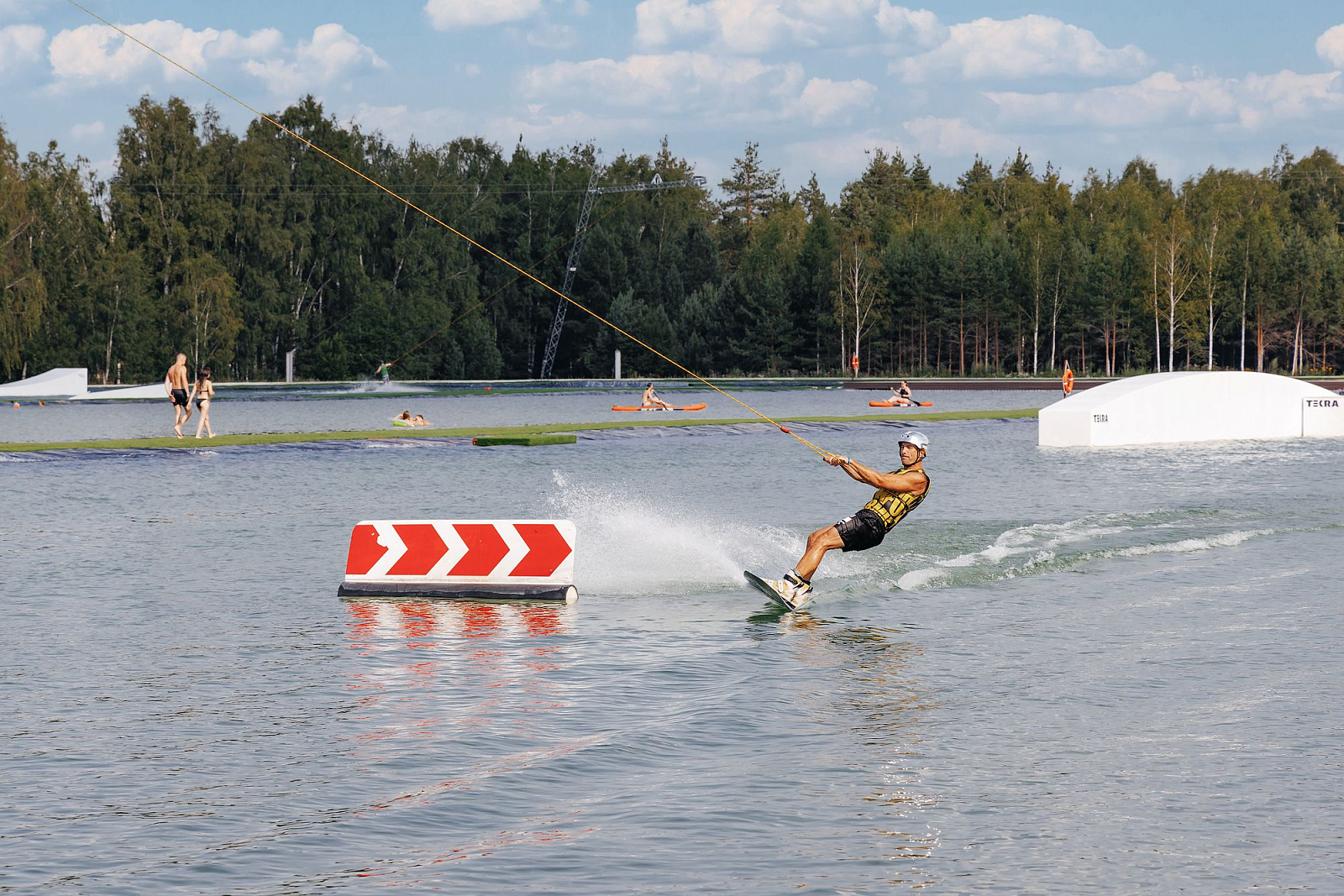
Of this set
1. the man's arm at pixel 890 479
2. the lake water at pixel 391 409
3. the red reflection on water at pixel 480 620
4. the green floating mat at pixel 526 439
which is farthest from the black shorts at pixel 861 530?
the lake water at pixel 391 409

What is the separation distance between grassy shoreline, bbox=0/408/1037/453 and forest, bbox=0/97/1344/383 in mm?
50374

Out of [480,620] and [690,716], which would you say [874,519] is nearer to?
[480,620]

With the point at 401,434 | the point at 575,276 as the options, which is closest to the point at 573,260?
the point at 575,276

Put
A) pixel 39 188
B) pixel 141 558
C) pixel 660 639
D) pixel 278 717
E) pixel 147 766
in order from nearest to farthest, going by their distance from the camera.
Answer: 1. pixel 147 766
2. pixel 278 717
3. pixel 660 639
4. pixel 141 558
5. pixel 39 188

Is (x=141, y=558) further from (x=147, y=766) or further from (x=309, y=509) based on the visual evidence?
(x=147, y=766)

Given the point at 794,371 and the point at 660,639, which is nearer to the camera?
the point at 660,639

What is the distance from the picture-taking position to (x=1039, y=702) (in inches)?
443

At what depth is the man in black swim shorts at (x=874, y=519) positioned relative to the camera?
1549 cm

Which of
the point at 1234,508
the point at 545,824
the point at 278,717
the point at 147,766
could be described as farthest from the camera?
the point at 1234,508

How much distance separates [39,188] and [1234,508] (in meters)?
77.5

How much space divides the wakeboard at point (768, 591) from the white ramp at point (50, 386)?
62881mm

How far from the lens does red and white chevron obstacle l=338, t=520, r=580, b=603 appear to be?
1608cm

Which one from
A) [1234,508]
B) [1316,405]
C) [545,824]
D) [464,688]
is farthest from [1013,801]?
[1316,405]

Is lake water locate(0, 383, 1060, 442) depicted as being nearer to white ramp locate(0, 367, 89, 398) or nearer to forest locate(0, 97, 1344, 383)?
white ramp locate(0, 367, 89, 398)
